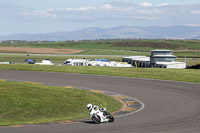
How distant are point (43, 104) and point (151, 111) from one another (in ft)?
25.3

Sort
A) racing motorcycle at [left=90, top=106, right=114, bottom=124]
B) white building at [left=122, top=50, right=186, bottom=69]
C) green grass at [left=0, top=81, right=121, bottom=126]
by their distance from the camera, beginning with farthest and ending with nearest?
white building at [left=122, top=50, right=186, bottom=69] → green grass at [left=0, top=81, right=121, bottom=126] → racing motorcycle at [left=90, top=106, right=114, bottom=124]

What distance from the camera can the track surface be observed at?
A: 18.6m

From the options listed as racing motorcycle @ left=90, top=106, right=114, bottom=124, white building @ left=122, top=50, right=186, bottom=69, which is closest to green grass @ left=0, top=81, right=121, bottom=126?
racing motorcycle @ left=90, top=106, right=114, bottom=124

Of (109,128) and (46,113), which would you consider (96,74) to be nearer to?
(46,113)

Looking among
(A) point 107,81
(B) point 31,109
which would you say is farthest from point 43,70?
(B) point 31,109

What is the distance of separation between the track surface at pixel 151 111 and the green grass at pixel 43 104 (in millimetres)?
2569

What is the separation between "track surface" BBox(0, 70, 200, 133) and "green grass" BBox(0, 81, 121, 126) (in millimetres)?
2569

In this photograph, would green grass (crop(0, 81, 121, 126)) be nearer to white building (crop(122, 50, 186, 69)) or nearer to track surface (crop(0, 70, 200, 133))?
track surface (crop(0, 70, 200, 133))

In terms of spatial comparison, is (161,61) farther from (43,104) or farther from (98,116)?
(98,116)

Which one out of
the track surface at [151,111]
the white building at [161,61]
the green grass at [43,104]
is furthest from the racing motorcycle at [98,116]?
the white building at [161,61]

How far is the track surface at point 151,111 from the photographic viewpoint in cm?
1859

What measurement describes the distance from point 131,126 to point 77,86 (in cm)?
1913

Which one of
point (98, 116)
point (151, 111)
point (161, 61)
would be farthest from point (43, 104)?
point (161, 61)

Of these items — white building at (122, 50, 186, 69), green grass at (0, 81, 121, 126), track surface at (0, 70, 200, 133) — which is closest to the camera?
track surface at (0, 70, 200, 133)
